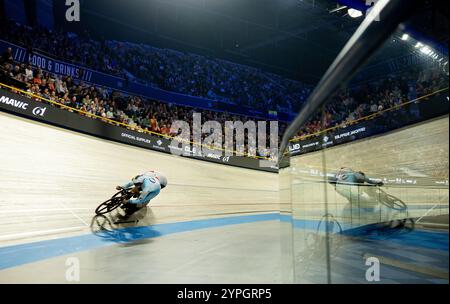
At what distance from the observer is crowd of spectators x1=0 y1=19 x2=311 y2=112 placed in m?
13.7

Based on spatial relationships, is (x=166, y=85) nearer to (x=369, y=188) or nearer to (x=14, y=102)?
(x=14, y=102)

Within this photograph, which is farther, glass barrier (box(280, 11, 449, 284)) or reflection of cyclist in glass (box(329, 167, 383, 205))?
reflection of cyclist in glass (box(329, 167, 383, 205))

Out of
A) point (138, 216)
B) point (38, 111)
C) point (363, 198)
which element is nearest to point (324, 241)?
point (363, 198)

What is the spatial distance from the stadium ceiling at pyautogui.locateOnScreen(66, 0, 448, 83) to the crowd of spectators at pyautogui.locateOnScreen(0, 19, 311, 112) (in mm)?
821

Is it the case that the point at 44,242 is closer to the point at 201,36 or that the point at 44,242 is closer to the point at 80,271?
the point at 80,271

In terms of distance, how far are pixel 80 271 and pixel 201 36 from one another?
67.2 ft

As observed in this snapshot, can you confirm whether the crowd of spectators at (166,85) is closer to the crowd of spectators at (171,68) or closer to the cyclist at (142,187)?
the crowd of spectators at (171,68)

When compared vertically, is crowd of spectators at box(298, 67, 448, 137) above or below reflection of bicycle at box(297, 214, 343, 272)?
above

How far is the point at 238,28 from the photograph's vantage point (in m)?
21.2

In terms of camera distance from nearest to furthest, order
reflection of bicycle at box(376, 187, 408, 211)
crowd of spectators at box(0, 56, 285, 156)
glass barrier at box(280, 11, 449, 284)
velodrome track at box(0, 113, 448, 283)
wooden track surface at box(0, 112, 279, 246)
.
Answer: glass barrier at box(280, 11, 449, 284) < reflection of bicycle at box(376, 187, 408, 211) < velodrome track at box(0, 113, 448, 283) < wooden track surface at box(0, 112, 279, 246) < crowd of spectators at box(0, 56, 285, 156)

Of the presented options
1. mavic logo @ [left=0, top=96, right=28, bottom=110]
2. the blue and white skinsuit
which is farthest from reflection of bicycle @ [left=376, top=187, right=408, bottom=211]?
mavic logo @ [left=0, top=96, right=28, bottom=110]

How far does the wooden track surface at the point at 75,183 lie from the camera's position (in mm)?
6391

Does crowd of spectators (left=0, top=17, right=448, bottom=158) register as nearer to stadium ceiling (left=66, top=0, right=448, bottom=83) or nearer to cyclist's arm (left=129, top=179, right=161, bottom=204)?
stadium ceiling (left=66, top=0, right=448, bottom=83)

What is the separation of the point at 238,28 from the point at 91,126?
14620 mm
